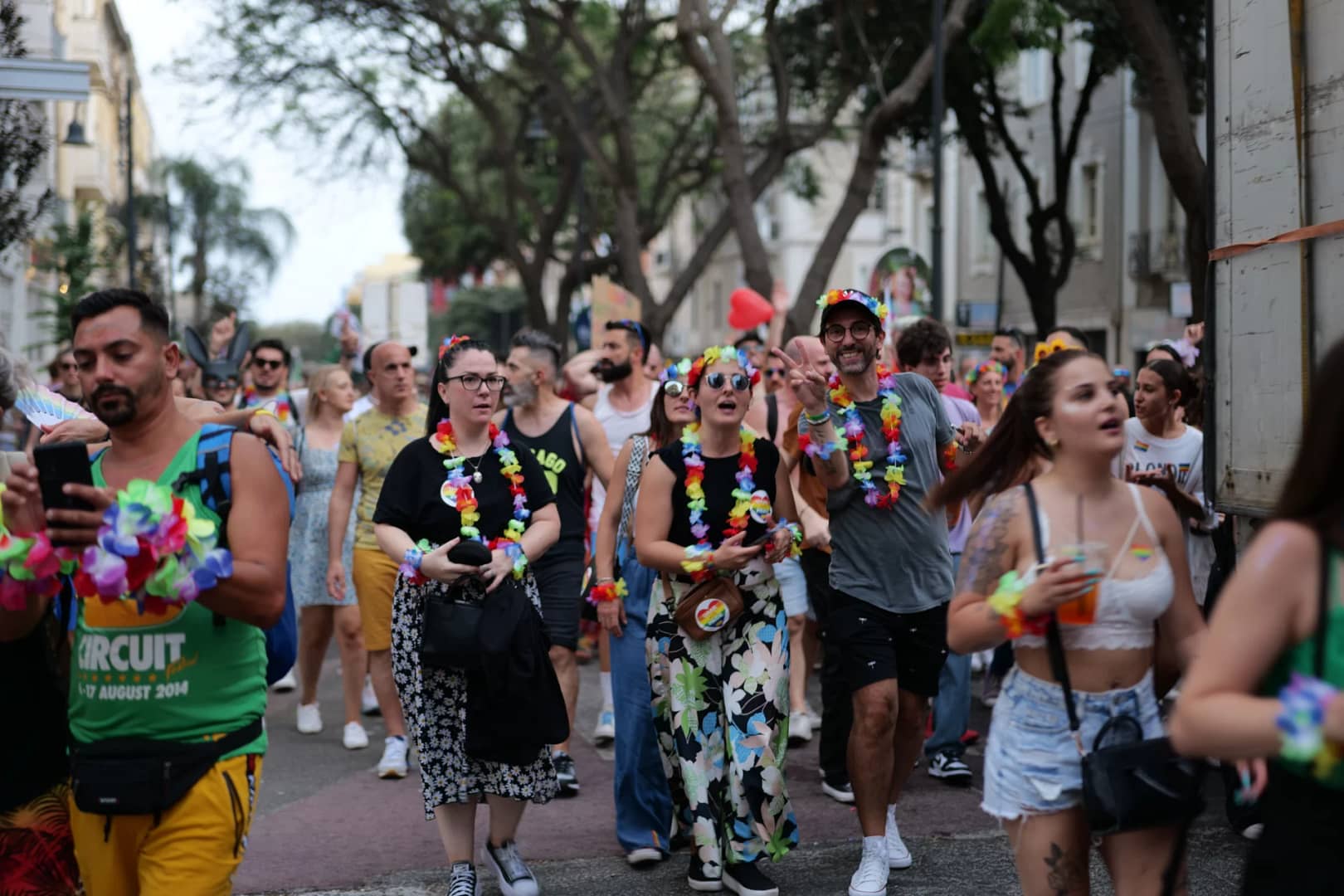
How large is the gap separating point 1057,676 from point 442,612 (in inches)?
99.9

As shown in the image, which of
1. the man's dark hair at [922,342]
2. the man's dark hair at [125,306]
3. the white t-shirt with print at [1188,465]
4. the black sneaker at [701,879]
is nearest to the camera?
the man's dark hair at [125,306]

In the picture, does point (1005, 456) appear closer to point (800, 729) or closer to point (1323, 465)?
point (1323, 465)

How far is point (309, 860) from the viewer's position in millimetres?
6656

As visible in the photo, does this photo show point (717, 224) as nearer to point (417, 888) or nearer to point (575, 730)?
point (575, 730)

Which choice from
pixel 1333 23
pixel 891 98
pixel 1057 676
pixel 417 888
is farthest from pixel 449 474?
pixel 891 98

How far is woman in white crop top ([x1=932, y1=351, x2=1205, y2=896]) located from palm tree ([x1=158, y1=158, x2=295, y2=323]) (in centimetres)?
5453

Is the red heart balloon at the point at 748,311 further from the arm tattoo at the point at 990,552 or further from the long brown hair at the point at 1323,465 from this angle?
the long brown hair at the point at 1323,465

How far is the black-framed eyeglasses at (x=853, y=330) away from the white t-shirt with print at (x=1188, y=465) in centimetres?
194

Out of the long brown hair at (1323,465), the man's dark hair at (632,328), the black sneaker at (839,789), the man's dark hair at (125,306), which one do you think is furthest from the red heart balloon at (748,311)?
the long brown hair at (1323,465)

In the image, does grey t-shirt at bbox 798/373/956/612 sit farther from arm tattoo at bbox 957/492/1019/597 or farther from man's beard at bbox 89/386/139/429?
man's beard at bbox 89/386/139/429

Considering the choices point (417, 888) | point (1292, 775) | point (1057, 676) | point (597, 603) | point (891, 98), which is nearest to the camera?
point (1292, 775)

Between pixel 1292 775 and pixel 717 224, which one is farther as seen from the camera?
pixel 717 224

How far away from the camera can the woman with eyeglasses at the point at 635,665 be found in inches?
257

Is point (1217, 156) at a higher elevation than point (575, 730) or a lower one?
higher
